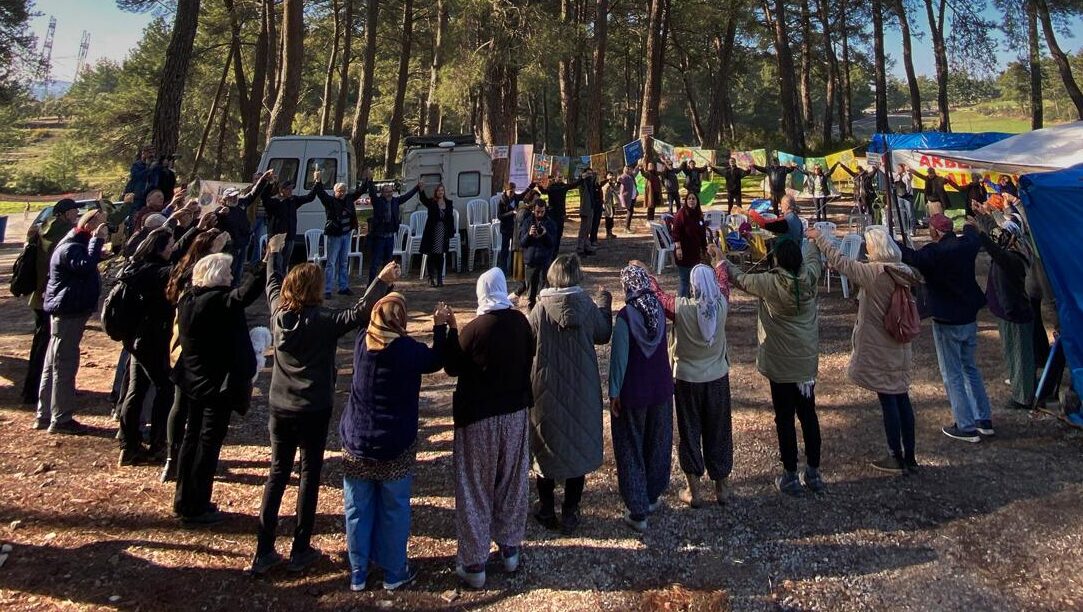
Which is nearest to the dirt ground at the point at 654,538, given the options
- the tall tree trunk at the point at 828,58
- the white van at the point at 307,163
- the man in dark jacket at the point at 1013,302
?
the man in dark jacket at the point at 1013,302

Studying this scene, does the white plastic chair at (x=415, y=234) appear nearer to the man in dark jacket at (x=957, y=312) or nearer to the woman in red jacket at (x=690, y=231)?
the woman in red jacket at (x=690, y=231)

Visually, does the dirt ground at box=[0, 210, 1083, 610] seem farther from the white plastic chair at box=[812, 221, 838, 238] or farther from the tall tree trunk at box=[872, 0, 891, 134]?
the tall tree trunk at box=[872, 0, 891, 134]

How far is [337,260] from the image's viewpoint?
10203 millimetres

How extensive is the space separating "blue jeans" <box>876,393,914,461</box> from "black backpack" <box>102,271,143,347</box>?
190 inches

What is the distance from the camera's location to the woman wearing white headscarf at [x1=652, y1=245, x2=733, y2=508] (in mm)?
4203

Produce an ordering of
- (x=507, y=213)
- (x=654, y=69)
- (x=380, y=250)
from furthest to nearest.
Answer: (x=654, y=69) → (x=507, y=213) → (x=380, y=250)

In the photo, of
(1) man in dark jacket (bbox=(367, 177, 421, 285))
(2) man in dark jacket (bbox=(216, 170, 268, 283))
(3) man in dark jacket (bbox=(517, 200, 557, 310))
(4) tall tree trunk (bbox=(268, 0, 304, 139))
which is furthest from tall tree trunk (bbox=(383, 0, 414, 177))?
(3) man in dark jacket (bbox=(517, 200, 557, 310))

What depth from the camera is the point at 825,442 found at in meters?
5.45

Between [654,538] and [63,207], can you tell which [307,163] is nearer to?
[63,207]

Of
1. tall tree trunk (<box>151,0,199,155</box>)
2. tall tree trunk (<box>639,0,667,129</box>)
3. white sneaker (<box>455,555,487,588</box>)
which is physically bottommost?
white sneaker (<box>455,555,487,588</box>)

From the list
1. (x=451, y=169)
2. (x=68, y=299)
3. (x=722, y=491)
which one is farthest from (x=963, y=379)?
(x=451, y=169)

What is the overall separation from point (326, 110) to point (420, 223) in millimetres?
16967

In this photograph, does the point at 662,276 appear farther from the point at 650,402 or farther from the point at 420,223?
the point at 650,402

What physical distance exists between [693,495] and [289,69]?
13.9m
